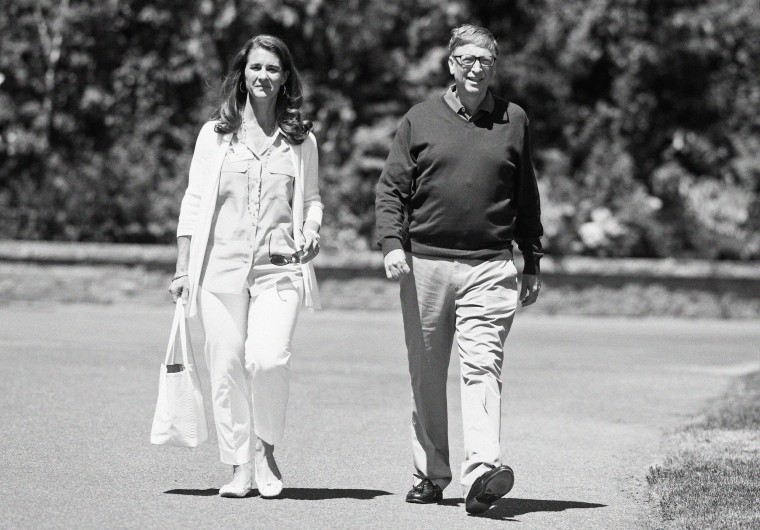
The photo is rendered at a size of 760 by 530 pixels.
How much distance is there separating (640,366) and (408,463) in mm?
4878

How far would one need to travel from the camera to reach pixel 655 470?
659 centimetres

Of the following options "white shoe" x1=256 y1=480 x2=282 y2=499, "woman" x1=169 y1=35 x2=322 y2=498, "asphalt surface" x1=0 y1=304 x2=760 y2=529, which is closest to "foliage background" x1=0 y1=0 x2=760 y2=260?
"asphalt surface" x1=0 y1=304 x2=760 y2=529

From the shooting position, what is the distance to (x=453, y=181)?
5.64 meters

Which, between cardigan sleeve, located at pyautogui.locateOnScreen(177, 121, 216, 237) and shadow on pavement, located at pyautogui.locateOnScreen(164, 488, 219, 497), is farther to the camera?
shadow on pavement, located at pyautogui.locateOnScreen(164, 488, 219, 497)

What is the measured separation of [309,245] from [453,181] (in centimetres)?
64

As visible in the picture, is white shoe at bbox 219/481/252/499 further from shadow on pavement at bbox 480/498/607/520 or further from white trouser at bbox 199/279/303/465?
shadow on pavement at bbox 480/498/607/520

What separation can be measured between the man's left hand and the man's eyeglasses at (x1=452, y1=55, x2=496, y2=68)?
0.93 m

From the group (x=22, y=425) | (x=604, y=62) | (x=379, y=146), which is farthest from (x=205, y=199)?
(x=604, y=62)

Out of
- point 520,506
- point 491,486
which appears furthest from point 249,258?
point 520,506

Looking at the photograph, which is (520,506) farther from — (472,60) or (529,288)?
(472,60)

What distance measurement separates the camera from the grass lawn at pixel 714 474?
5543mm

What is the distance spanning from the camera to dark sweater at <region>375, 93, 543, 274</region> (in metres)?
5.63

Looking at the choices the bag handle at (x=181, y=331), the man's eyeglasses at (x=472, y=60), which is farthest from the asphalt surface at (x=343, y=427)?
the man's eyeglasses at (x=472, y=60)

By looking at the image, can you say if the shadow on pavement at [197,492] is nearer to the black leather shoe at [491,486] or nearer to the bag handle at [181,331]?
the bag handle at [181,331]
